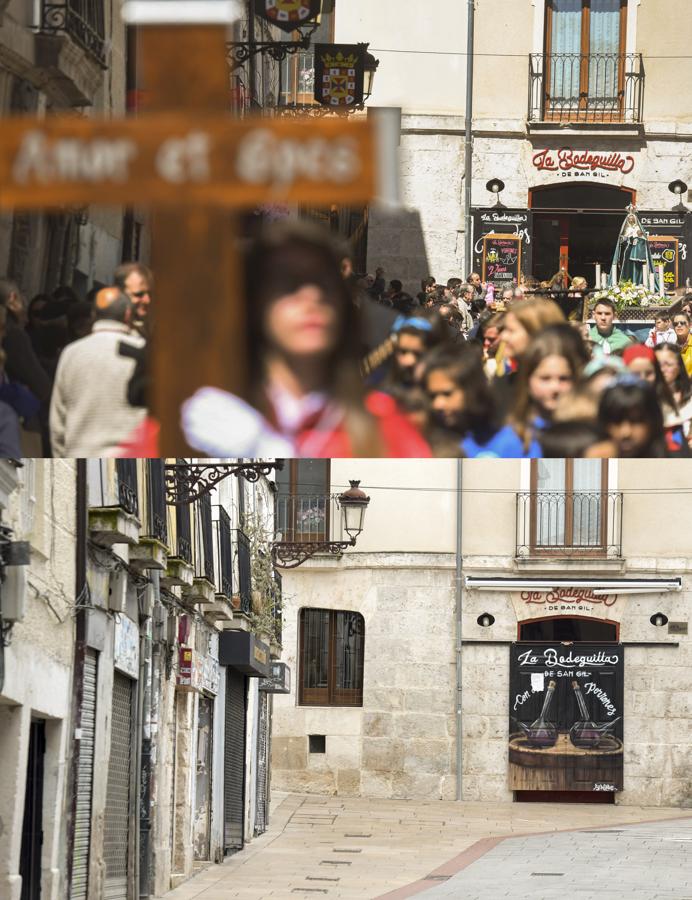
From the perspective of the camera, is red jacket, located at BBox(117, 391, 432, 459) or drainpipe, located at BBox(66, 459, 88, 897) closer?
red jacket, located at BBox(117, 391, 432, 459)

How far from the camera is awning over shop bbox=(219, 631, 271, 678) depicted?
24156mm

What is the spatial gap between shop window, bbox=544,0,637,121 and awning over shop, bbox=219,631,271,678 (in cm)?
1628

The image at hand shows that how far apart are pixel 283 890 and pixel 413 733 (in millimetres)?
14586

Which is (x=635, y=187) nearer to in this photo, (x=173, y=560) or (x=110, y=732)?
(x=110, y=732)

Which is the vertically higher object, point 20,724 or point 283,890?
point 20,724

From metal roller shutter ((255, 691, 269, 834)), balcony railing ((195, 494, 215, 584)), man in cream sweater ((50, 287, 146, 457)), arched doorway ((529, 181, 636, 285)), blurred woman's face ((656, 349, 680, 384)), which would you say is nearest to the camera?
man in cream sweater ((50, 287, 146, 457))

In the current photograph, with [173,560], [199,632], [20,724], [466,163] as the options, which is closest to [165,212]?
[466,163]

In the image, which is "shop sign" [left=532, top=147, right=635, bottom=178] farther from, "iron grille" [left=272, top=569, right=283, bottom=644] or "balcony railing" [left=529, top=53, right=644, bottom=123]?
"iron grille" [left=272, top=569, right=283, bottom=644]

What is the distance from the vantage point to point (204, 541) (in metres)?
22.0

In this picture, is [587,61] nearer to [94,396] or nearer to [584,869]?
[94,396]

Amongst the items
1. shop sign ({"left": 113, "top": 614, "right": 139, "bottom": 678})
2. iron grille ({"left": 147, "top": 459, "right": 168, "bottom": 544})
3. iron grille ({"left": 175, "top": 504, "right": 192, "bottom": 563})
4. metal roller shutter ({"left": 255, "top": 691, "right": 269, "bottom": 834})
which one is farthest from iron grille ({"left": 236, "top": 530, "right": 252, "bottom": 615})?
shop sign ({"left": 113, "top": 614, "right": 139, "bottom": 678})

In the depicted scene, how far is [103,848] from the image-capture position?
1591 cm

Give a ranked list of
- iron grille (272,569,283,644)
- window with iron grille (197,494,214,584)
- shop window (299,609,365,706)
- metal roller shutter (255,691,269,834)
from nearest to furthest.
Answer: window with iron grille (197,494,214,584) → metal roller shutter (255,691,269,834) → iron grille (272,569,283,644) → shop window (299,609,365,706)

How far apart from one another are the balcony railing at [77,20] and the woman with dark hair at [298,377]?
1.31 meters
